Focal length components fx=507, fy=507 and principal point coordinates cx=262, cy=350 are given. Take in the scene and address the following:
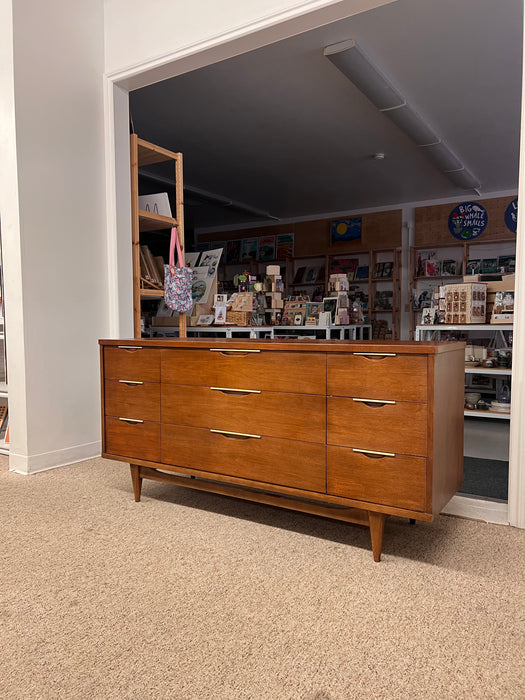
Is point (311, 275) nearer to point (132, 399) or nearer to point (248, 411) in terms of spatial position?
point (132, 399)

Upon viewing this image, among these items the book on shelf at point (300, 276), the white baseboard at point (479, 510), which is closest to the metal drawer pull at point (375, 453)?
the white baseboard at point (479, 510)

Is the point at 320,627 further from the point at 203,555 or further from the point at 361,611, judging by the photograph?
the point at 203,555

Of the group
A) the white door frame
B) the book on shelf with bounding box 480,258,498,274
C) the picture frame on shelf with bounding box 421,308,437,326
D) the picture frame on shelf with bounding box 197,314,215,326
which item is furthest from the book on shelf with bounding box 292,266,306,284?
the white door frame

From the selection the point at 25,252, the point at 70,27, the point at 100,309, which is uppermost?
the point at 70,27

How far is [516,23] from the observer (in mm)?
3594

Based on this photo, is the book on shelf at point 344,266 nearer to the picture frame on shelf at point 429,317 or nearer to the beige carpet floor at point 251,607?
the picture frame on shelf at point 429,317

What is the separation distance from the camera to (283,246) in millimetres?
10188

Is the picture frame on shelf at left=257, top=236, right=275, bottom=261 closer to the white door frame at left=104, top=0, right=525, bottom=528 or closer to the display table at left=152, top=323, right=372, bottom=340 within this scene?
the display table at left=152, top=323, right=372, bottom=340

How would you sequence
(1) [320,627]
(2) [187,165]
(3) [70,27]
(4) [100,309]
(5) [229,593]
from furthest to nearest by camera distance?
(2) [187,165], (4) [100,309], (3) [70,27], (5) [229,593], (1) [320,627]

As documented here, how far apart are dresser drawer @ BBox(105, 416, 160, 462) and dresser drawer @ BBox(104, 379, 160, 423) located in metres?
0.04

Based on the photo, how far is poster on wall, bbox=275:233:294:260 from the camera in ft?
33.0

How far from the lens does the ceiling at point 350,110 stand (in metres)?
3.74

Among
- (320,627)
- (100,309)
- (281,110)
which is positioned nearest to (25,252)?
(100,309)

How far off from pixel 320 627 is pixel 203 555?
63cm
